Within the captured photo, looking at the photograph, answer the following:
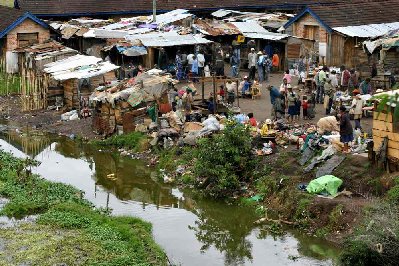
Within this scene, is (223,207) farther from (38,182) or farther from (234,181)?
(38,182)

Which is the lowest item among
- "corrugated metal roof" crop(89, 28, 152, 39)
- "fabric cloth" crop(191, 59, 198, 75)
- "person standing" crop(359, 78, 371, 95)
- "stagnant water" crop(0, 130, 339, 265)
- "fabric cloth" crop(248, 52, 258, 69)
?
"stagnant water" crop(0, 130, 339, 265)

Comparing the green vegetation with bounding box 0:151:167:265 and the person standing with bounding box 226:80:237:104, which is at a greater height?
the person standing with bounding box 226:80:237:104

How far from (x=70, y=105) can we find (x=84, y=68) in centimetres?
174

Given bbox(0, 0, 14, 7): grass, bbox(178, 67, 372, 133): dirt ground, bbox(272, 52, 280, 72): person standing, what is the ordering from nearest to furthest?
bbox(178, 67, 372, 133): dirt ground
bbox(272, 52, 280, 72): person standing
bbox(0, 0, 14, 7): grass

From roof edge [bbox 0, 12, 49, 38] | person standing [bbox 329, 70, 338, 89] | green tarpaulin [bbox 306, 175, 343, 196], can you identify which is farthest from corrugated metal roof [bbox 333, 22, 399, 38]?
roof edge [bbox 0, 12, 49, 38]

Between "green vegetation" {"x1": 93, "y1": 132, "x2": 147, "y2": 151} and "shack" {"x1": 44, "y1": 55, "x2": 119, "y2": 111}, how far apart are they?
3467 millimetres

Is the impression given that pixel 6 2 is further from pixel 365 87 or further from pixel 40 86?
pixel 365 87

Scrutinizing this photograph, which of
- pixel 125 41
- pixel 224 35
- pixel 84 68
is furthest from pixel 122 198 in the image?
pixel 224 35

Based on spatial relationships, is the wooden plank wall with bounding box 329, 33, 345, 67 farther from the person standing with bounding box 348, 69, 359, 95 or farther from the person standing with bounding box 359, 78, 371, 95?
the person standing with bounding box 359, 78, 371, 95

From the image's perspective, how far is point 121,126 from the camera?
25.7m

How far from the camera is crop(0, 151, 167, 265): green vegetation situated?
15.6 m

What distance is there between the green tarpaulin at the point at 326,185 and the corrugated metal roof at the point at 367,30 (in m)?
13.4

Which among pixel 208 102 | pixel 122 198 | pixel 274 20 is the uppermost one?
pixel 274 20

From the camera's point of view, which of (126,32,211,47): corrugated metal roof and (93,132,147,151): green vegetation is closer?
(93,132,147,151): green vegetation
